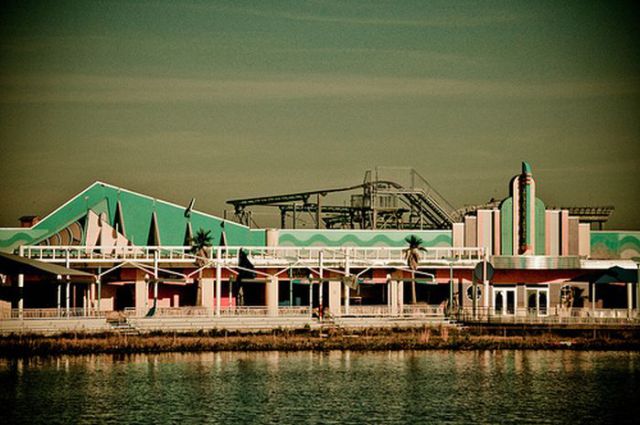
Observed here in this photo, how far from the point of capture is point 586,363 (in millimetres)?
51406

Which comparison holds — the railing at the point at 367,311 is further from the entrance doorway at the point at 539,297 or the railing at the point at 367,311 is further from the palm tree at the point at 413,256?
the entrance doorway at the point at 539,297

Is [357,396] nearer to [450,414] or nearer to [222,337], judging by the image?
[450,414]

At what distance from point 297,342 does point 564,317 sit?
50.2ft

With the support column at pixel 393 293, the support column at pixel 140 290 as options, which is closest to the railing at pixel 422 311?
the support column at pixel 393 293

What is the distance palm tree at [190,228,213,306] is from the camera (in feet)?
228

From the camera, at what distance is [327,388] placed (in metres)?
44.2

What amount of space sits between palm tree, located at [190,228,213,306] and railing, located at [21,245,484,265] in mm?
317

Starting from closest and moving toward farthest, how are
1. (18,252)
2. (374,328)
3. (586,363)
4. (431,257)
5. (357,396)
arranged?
(357,396)
(586,363)
(374,328)
(18,252)
(431,257)

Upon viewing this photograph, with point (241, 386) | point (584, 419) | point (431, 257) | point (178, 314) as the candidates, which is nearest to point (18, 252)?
point (178, 314)

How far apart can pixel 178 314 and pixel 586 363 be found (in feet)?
72.0

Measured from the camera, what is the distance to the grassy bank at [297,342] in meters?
52.8

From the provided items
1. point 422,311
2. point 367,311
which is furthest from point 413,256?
point 367,311

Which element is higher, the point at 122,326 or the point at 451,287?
the point at 451,287

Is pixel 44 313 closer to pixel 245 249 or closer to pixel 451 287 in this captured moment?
pixel 245 249
